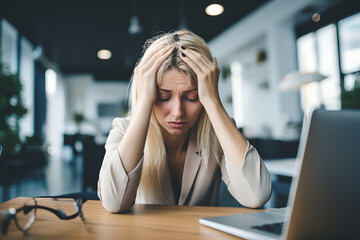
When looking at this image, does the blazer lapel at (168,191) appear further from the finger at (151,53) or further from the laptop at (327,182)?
the laptop at (327,182)

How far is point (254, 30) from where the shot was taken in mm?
6305

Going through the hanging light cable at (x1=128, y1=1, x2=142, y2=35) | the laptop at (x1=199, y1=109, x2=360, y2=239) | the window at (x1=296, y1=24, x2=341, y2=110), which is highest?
the hanging light cable at (x1=128, y1=1, x2=142, y2=35)

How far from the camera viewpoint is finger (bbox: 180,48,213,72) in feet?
3.19

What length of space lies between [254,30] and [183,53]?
5.93 m

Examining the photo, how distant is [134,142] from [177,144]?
386mm

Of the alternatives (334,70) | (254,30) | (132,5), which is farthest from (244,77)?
(132,5)

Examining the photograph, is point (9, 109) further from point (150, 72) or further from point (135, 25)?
point (150, 72)

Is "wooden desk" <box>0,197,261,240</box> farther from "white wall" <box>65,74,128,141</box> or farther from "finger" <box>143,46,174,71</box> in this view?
"white wall" <box>65,74,128,141</box>

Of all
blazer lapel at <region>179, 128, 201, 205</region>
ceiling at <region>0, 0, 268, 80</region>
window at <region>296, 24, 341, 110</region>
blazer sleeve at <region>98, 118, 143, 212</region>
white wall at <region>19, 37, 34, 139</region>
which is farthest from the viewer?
white wall at <region>19, 37, 34, 139</region>

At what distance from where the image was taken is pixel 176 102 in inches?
37.8

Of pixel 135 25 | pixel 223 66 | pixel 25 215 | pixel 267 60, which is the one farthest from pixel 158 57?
pixel 223 66

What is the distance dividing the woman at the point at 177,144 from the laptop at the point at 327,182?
39 centimetres

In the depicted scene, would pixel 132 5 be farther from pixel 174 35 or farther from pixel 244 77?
pixel 174 35

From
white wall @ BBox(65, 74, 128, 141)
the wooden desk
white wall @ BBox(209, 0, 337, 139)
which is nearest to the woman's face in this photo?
the wooden desk
